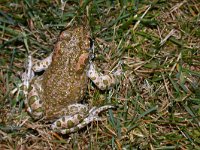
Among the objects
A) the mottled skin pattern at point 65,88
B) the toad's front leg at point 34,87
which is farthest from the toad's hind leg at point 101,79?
the toad's front leg at point 34,87

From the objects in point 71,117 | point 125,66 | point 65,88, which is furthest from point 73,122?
point 125,66

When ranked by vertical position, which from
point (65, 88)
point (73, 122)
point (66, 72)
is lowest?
point (73, 122)

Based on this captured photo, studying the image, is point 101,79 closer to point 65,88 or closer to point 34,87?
point 65,88

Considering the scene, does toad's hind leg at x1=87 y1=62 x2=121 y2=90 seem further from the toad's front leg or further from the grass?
the toad's front leg

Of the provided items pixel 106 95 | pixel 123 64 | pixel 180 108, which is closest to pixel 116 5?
pixel 123 64

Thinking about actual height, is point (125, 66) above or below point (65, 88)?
above

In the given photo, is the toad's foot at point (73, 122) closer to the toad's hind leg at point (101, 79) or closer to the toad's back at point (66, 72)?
the toad's back at point (66, 72)

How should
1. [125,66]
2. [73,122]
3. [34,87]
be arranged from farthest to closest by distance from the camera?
[125,66], [34,87], [73,122]
